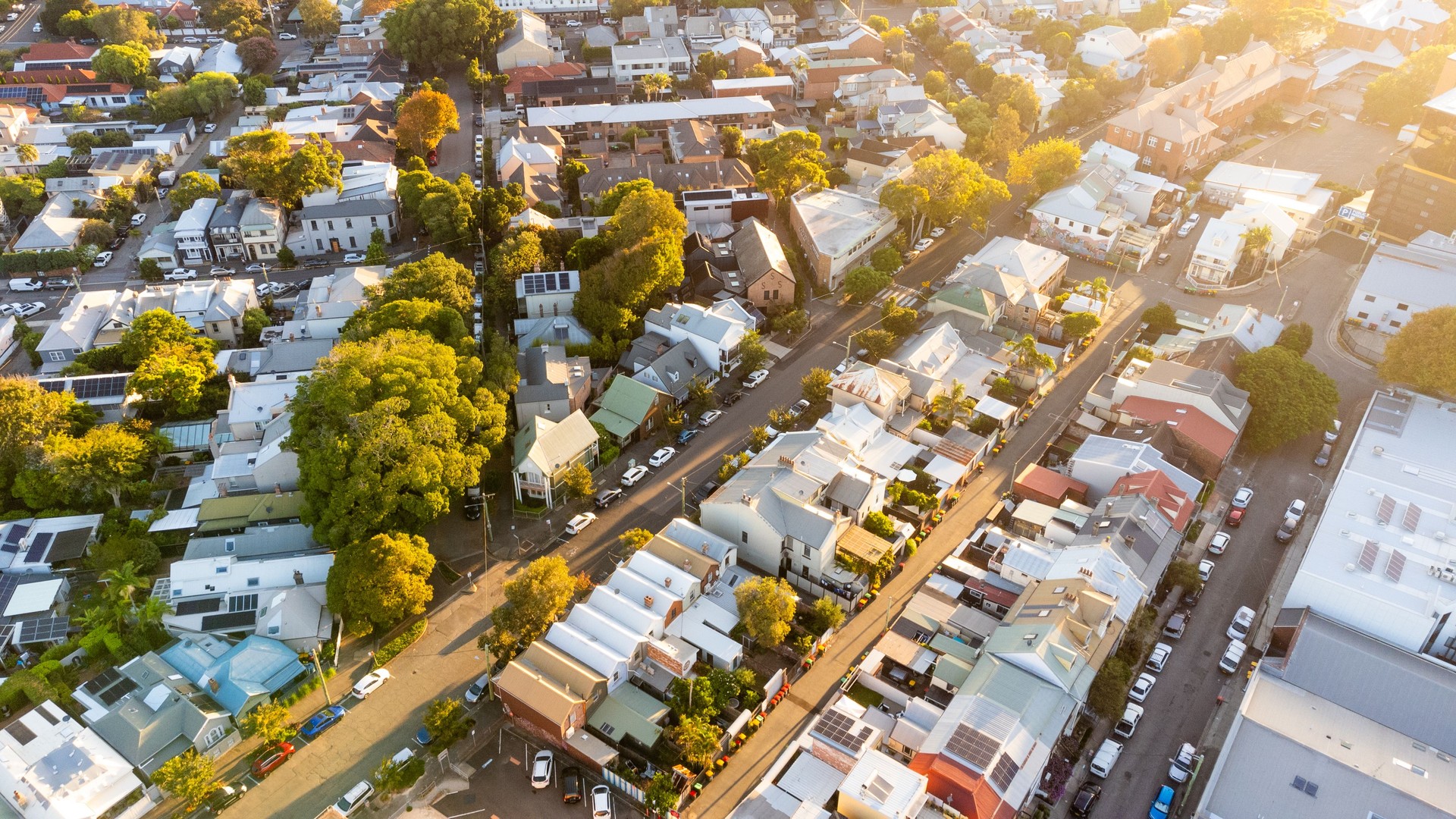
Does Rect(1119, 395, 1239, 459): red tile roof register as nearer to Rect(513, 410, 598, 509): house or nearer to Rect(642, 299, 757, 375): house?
Rect(642, 299, 757, 375): house

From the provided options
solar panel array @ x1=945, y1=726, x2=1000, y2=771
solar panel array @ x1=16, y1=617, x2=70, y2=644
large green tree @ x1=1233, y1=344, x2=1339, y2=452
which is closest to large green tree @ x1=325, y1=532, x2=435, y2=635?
solar panel array @ x1=16, y1=617, x2=70, y2=644

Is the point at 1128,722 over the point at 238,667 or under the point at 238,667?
over

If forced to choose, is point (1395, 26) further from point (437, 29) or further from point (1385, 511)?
point (437, 29)

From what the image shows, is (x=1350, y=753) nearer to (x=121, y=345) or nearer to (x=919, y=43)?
(x=121, y=345)

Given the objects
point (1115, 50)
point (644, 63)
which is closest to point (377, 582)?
point (644, 63)

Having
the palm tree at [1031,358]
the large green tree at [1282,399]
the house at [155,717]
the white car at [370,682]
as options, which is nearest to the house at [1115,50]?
the large green tree at [1282,399]

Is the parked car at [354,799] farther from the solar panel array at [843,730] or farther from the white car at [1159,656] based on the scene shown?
the white car at [1159,656]
